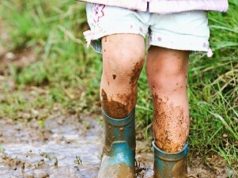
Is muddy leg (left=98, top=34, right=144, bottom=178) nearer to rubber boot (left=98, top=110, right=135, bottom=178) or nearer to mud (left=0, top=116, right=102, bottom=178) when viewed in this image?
rubber boot (left=98, top=110, right=135, bottom=178)

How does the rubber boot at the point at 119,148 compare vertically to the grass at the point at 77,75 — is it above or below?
above

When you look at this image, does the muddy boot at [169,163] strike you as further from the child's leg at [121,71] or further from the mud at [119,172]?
the child's leg at [121,71]

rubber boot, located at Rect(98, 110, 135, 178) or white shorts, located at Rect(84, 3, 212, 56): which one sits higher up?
white shorts, located at Rect(84, 3, 212, 56)

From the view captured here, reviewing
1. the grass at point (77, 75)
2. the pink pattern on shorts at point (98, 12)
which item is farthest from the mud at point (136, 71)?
the grass at point (77, 75)

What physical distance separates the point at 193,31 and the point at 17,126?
1.43 meters

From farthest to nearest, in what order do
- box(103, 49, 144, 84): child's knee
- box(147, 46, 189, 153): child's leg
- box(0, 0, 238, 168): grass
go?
box(0, 0, 238, 168): grass, box(147, 46, 189, 153): child's leg, box(103, 49, 144, 84): child's knee

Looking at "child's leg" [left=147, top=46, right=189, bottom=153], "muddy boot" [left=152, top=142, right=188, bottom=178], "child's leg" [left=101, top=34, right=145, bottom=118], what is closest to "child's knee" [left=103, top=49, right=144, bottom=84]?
"child's leg" [left=101, top=34, right=145, bottom=118]

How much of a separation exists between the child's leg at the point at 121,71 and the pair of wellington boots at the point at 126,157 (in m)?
0.05

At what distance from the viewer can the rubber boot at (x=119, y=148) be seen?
2.56 meters

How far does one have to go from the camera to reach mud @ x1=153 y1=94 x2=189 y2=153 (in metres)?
2.51

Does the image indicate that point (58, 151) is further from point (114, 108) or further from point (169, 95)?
point (169, 95)

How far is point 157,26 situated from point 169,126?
0.38 meters

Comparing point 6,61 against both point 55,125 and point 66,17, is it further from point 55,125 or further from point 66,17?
point 55,125

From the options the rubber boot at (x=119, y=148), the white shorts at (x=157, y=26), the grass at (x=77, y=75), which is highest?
the white shorts at (x=157, y=26)
